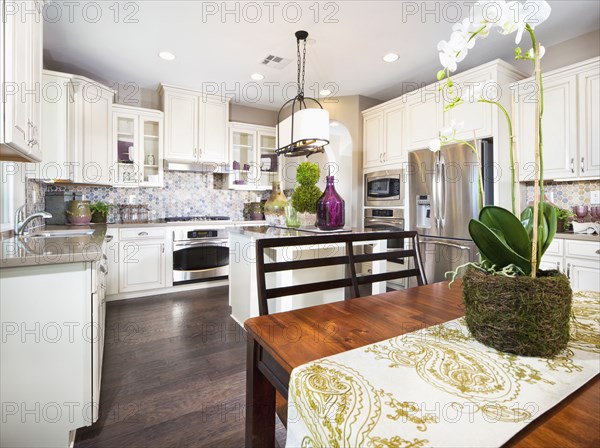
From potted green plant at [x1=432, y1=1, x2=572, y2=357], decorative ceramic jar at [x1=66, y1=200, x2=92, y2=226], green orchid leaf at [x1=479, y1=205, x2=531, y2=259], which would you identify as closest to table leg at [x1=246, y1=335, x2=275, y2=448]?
potted green plant at [x1=432, y1=1, x2=572, y2=357]

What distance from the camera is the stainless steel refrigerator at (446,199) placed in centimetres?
296

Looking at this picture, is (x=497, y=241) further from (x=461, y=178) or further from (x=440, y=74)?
(x=461, y=178)

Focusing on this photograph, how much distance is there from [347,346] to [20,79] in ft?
5.69

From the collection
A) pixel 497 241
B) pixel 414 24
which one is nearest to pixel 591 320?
pixel 497 241

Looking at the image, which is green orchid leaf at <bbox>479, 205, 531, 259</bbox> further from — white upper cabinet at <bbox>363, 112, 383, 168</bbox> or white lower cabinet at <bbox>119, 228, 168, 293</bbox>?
white lower cabinet at <bbox>119, 228, 168, 293</bbox>

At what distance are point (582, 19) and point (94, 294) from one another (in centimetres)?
395

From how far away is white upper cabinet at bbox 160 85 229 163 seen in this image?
13.1 feet

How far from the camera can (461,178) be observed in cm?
304

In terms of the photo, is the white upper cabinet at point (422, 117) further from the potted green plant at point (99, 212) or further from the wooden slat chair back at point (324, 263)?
the potted green plant at point (99, 212)

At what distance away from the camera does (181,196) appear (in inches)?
175

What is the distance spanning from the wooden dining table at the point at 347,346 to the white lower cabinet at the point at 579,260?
1951mm

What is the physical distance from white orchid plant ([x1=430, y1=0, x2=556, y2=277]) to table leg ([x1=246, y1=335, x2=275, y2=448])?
593 millimetres

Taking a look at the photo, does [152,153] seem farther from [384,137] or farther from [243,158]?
[384,137]

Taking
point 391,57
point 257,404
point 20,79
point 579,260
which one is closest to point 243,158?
point 391,57
